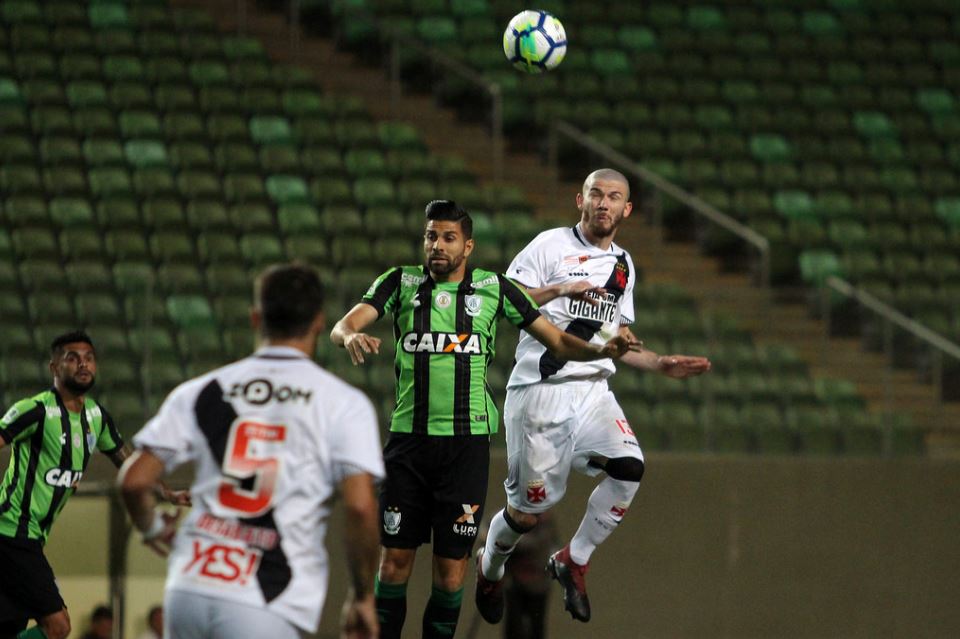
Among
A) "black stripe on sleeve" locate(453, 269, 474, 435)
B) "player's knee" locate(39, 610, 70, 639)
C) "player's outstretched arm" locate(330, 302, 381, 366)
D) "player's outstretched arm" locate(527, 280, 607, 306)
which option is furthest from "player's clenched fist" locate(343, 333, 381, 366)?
"player's knee" locate(39, 610, 70, 639)

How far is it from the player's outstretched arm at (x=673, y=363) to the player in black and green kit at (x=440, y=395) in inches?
28.7

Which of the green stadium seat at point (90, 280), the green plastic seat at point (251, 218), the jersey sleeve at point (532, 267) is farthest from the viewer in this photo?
the green plastic seat at point (251, 218)

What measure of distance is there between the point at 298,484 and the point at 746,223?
12.3 meters

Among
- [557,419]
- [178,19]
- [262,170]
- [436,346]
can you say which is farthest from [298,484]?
[178,19]

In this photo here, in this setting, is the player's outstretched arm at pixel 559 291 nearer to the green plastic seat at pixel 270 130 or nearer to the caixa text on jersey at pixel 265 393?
the caixa text on jersey at pixel 265 393

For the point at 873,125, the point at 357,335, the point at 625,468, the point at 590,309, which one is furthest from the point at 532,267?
the point at 873,125

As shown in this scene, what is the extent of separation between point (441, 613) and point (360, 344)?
1.74 metres

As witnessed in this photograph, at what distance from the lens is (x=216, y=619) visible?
4348 mm

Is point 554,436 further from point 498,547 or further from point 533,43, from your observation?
point 533,43

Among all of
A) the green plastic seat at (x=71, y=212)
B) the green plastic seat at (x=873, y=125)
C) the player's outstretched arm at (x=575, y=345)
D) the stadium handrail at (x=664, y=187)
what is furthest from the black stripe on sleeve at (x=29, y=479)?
the green plastic seat at (x=873, y=125)

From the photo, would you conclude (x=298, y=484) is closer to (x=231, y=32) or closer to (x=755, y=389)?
(x=755, y=389)

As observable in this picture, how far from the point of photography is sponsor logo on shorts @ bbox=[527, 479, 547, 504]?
7766 millimetres

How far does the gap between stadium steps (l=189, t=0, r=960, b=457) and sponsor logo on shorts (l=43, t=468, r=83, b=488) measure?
6223 millimetres

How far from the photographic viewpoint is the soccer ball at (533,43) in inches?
323
